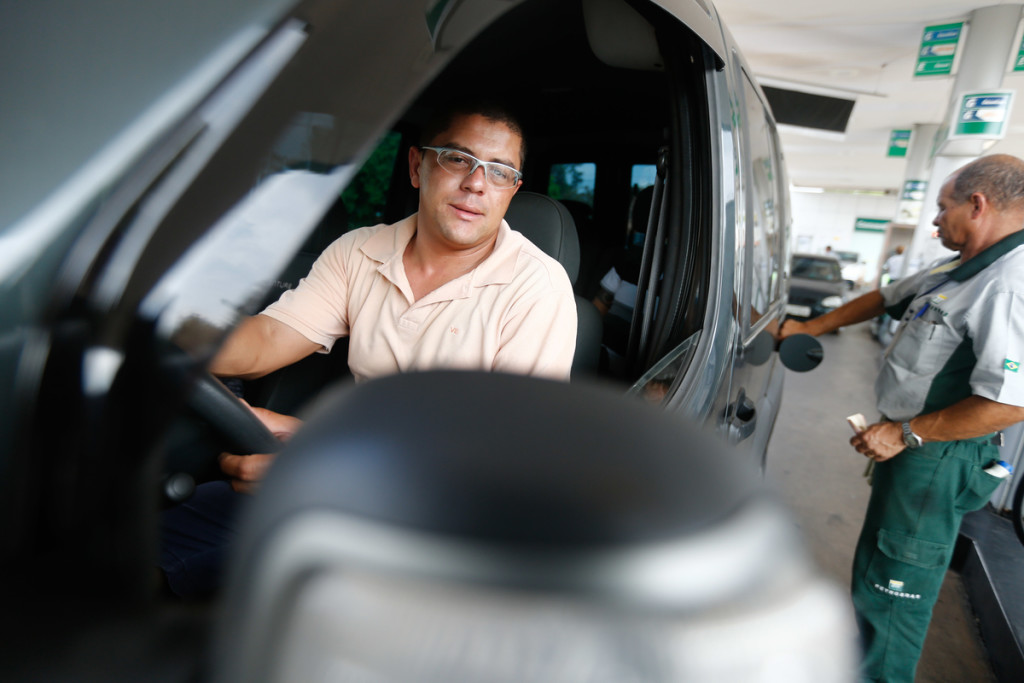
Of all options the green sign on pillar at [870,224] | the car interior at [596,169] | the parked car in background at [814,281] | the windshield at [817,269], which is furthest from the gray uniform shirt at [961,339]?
the green sign on pillar at [870,224]

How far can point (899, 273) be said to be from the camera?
11141 mm

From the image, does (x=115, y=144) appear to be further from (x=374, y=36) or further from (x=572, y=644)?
(x=572, y=644)

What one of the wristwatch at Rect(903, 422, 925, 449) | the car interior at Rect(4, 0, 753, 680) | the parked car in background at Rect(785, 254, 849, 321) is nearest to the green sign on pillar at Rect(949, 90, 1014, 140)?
the parked car in background at Rect(785, 254, 849, 321)

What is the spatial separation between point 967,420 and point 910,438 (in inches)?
8.0

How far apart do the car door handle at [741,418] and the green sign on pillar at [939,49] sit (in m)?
9.03

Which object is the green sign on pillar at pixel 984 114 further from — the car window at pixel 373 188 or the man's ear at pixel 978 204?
the car window at pixel 373 188

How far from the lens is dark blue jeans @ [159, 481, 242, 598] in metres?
0.75

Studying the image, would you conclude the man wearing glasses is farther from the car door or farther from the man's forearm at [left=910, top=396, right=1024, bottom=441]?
the man's forearm at [left=910, top=396, right=1024, bottom=441]

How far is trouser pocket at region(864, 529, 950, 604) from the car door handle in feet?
2.32

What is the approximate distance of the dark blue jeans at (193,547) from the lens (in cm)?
75

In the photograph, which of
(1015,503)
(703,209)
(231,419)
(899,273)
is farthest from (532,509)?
(899,273)

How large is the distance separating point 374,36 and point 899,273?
13028 mm

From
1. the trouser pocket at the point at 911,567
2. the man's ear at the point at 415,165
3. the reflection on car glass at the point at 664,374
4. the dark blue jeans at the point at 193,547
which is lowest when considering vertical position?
the trouser pocket at the point at 911,567

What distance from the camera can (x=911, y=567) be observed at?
217 cm
